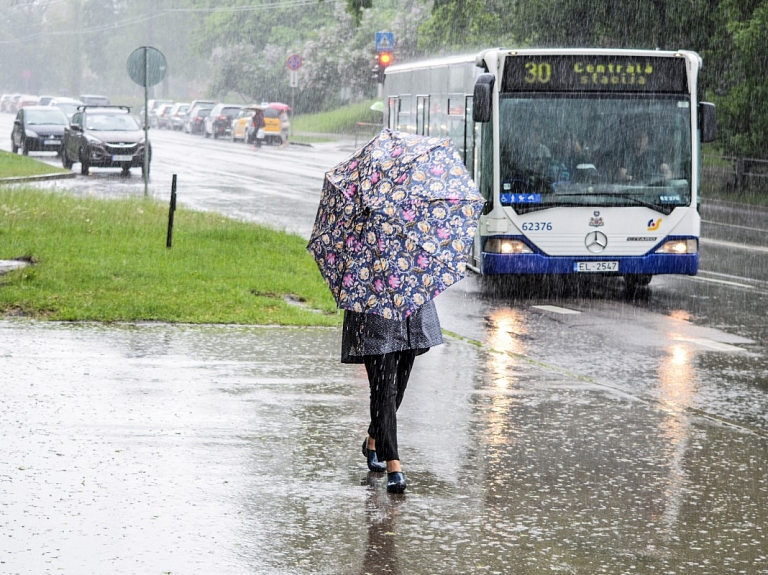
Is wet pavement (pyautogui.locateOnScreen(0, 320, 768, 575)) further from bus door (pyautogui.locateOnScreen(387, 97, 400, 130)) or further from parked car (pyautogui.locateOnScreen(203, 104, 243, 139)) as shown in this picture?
parked car (pyautogui.locateOnScreen(203, 104, 243, 139))

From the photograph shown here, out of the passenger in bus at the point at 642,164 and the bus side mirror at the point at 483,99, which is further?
the passenger in bus at the point at 642,164

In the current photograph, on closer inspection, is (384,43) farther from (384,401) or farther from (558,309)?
(384,401)

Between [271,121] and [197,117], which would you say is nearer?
[271,121]

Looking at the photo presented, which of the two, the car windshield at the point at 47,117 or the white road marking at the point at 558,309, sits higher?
the car windshield at the point at 47,117

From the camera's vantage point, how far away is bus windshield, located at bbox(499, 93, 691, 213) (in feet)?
48.3

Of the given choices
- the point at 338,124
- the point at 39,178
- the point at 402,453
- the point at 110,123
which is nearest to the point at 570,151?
the point at 402,453

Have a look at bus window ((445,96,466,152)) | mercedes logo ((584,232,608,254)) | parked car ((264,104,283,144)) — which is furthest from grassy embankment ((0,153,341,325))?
parked car ((264,104,283,144))

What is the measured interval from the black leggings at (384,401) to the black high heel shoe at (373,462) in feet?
0.62

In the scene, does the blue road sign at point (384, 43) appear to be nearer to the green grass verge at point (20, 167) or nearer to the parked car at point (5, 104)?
the green grass verge at point (20, 167)

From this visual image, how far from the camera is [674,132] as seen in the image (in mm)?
14906

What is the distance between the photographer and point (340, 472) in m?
6.93

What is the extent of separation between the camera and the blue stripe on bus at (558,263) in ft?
48.3

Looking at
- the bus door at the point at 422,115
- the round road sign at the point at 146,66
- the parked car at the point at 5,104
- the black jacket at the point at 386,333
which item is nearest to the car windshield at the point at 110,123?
the round road sign at the point at 146,66

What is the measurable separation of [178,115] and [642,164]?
6161 centimetres
